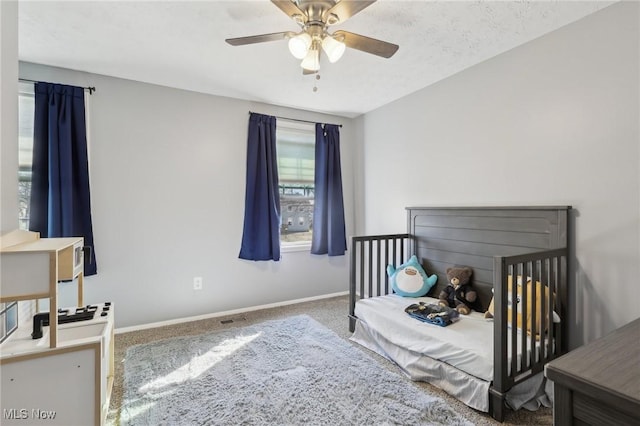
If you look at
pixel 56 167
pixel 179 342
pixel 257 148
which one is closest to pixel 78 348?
pixel 179 342

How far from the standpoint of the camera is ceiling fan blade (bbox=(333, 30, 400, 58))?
1624mm

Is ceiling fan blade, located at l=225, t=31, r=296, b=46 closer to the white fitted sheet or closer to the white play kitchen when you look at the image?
the white play kitchen

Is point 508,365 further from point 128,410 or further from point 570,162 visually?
point 128,410

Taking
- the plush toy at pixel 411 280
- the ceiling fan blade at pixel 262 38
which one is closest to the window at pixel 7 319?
the ceiling fan blade at pixel 262 38

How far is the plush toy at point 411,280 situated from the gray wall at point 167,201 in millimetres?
1388

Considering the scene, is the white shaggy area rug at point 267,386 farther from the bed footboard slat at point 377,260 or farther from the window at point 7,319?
the window at point 7,319

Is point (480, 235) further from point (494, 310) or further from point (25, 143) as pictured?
point (25, 143)

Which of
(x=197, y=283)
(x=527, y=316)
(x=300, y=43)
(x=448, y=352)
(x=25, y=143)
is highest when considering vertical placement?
(x=300, y=43)

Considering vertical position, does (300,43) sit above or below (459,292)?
above

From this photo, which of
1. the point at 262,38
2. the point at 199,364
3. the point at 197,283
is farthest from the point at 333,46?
the point at 197,283

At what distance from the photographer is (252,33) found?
6.72ft

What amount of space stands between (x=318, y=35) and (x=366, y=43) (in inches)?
10.6

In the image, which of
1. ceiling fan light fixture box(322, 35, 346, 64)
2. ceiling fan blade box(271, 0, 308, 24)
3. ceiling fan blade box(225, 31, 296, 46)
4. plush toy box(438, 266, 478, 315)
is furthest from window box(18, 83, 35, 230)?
plush toy box(438, 266, 478, 315)

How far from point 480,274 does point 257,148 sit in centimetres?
→ 248
